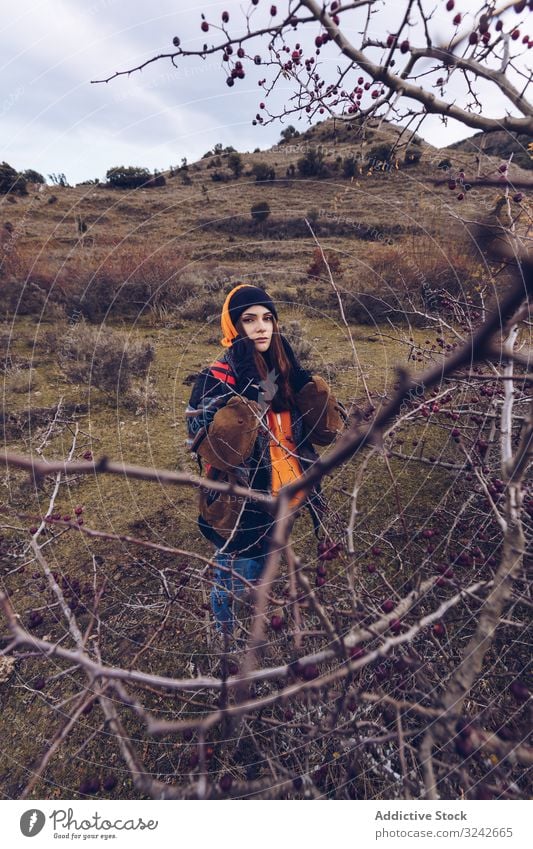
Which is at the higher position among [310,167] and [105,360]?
[310,167]

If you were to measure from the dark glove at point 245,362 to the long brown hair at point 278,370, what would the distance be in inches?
3.3

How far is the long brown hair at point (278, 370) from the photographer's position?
2217mm

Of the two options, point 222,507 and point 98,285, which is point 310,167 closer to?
point 98,285

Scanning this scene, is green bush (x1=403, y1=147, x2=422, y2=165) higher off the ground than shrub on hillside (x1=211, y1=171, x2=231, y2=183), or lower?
Answer: lower

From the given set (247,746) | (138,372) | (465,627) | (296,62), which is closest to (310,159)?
(138,372)

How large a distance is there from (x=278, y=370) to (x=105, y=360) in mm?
4437

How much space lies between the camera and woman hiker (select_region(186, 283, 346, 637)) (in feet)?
6.66

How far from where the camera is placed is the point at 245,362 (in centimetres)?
211

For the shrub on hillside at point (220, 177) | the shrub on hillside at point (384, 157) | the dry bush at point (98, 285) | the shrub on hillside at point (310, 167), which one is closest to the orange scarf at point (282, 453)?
the shrub on hillside at point (384, 157)

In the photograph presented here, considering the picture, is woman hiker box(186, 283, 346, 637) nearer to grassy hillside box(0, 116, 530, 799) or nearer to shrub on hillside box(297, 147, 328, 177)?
grassy hillside box(0, 116, 530, 799)

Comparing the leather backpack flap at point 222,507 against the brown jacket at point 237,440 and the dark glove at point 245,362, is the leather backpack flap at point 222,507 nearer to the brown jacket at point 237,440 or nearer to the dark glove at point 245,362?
the brown jacket at point 237,440

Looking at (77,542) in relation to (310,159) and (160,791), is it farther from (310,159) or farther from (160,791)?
(310,159)

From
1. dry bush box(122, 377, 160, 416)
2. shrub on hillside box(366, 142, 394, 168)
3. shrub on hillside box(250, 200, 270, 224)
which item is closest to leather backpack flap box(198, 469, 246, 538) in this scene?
shrub on hillside box(366, 142, 394, 168)

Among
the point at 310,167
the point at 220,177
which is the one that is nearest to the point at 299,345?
the point at 310,167
